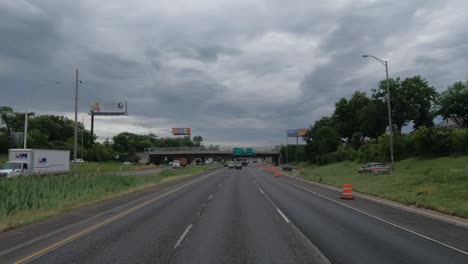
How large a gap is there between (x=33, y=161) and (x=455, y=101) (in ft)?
260

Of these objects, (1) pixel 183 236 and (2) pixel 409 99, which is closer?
(1) pixel 183 236

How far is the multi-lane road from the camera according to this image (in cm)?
870

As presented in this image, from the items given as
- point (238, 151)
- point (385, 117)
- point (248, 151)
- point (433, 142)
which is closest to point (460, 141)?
point (433, 142)

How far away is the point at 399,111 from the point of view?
85812 mm

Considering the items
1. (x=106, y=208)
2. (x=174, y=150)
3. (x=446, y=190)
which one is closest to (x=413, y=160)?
(x=446, y=190)

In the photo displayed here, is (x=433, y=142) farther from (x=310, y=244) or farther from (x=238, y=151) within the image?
(x=238, y=151)

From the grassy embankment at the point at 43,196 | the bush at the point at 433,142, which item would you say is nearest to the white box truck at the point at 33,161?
the grassy embankment at the point at 43,196

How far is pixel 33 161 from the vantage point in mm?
42469

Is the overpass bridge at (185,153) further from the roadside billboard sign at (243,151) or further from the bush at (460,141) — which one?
the bush at (460,141)

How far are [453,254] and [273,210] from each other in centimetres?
934

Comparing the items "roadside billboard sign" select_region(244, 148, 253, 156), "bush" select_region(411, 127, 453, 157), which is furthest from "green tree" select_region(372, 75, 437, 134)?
"roadside billboard sign" select_region(244, 148, 253, 156)

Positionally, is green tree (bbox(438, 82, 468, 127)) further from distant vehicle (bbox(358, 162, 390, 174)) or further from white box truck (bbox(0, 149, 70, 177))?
white box truck (bbox(0, 149, 70, 177))

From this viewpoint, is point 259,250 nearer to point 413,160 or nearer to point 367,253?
point 367,253

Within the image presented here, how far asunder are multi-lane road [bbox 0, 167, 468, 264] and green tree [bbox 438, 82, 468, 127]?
255 feet
